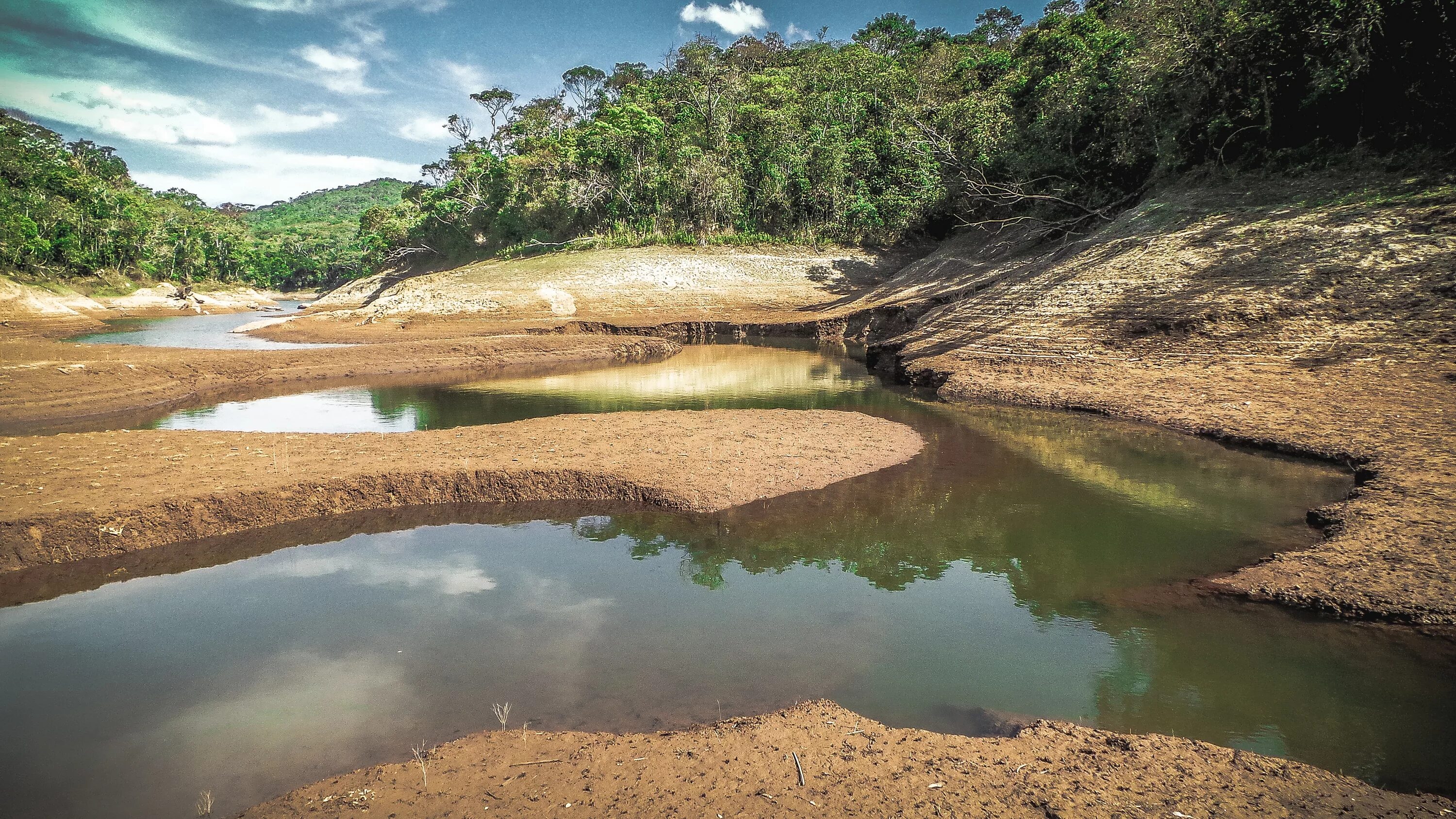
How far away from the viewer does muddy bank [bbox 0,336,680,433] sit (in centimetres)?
1396

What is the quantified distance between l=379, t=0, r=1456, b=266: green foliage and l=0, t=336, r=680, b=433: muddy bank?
559 inches

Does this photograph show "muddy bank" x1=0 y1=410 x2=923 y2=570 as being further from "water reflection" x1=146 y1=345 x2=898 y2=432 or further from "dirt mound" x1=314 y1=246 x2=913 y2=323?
"dirt mound" x1=314 y1=246 x2=913 y2=323

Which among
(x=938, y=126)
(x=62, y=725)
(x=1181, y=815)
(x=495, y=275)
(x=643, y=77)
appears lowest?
(x=62, y=725)

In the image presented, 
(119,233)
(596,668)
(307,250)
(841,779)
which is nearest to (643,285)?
(596,668)

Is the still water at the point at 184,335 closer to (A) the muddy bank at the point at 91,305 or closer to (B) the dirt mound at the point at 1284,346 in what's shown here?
(A) the muddy bank at the point at 91,305

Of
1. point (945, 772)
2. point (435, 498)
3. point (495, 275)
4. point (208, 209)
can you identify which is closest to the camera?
point (945, 772)

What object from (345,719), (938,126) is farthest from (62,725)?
(938,126)

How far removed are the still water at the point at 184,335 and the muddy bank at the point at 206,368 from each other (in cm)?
324

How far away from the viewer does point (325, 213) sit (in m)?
147

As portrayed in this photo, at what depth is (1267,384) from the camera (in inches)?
456

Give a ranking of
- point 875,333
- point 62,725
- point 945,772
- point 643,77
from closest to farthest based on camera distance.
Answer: point 945,772 < point 62,725 < point 875,333 < point 643,77

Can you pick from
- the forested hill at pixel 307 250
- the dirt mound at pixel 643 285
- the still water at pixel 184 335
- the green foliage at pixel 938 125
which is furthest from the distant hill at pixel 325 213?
the dirt mound at pixel 643 285

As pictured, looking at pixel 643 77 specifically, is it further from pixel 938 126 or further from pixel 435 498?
pixel 435 498

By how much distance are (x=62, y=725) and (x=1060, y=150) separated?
30790 millimetres
